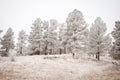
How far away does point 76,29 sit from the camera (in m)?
38.9

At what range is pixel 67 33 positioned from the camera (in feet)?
128

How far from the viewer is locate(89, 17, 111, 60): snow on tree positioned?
39.8 meters

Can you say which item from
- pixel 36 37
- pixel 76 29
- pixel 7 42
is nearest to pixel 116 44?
pixel 76 29

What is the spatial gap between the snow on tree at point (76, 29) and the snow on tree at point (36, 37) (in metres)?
12.4

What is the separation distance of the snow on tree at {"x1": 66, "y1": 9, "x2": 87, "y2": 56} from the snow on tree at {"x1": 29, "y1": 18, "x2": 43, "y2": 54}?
12446 millimetres

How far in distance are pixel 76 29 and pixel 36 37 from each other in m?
14.3

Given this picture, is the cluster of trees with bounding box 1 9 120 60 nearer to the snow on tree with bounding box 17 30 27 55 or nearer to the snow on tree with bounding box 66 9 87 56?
the snow on tree with bounding box 66 9 87 56

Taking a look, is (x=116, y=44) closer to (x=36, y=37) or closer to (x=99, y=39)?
(x=99, y=39)

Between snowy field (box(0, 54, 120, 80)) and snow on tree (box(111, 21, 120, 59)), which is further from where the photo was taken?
snow on tree (box(111, 21, 120, 59))

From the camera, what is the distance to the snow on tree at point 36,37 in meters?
48.1

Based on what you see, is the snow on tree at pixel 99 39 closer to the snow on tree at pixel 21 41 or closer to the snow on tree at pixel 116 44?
the snow on tree at pixel 116 44

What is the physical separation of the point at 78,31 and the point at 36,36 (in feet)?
47.5

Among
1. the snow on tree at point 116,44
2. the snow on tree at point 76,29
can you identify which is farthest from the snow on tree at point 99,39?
the snow on tree at point 116,44

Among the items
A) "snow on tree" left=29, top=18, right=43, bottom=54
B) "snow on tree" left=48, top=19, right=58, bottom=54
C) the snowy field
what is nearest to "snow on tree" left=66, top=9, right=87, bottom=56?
the snowy field
